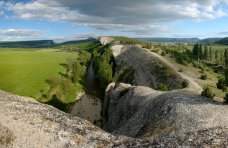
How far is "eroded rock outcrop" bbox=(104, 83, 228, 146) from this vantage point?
77.4 ft

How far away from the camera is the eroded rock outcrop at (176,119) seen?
23578 mm

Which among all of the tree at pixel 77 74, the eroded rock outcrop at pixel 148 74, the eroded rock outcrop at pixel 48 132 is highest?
the eroded rock outcrop at pixel 48 132

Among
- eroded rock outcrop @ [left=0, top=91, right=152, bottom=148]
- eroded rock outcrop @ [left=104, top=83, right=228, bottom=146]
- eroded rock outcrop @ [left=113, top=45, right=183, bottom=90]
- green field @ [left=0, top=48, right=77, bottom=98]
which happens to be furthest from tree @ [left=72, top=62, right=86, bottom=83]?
eroded rock outcrop @ [left=0, top=91, right=152, bottom=148]

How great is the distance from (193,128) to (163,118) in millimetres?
5692

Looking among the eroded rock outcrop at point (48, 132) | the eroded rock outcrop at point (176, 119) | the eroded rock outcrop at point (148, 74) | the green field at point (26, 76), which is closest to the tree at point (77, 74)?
the green field at point (26, 76)

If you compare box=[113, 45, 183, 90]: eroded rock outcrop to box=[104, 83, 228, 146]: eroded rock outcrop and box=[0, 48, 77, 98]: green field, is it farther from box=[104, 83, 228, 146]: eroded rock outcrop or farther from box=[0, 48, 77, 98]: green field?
box=[0, 48, 77, 98]: green field

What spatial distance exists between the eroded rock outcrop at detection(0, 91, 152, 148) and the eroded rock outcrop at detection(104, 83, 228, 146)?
4.10m

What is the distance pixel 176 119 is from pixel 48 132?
19.4 metres

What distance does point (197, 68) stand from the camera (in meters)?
129

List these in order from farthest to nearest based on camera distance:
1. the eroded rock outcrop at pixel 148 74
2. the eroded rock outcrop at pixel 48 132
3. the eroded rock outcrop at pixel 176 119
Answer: the eroded rock outcrop at pixel 148 74 < the eroded rock outcrop at pixel 48 132 < the eroded rock outcrop at pixel 176 119

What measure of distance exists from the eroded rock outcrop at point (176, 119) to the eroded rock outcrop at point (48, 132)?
4.10 metres

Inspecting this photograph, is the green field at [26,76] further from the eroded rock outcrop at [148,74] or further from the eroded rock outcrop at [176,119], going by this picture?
the eroded rock outcrop at [176,119]

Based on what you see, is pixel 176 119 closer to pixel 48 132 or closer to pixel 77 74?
pixel 48 132

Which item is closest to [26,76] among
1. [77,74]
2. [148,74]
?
[77,74]
